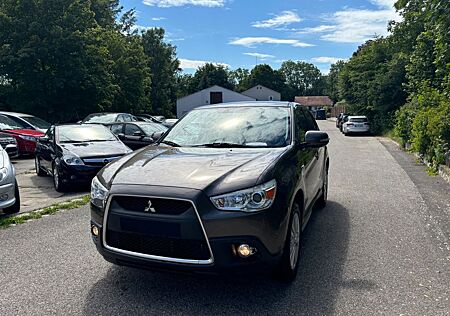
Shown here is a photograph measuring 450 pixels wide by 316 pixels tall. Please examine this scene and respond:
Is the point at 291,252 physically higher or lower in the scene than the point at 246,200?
lower

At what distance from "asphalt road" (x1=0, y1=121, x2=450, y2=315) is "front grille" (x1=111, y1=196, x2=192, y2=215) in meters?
0.57

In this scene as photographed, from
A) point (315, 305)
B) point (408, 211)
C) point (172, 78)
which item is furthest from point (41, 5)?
point (172, 78)

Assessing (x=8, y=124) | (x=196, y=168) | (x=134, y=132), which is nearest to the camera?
(x=196, y=168)

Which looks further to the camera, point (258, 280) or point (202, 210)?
point (258, 280)

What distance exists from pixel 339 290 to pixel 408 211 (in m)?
3.40

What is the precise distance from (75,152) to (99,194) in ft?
17.5

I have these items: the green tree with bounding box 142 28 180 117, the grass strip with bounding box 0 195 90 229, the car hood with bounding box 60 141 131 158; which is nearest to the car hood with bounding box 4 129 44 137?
the car hood with bounding box 60 141 131 158

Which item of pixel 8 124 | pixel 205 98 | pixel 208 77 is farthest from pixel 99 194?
pixel 208 77

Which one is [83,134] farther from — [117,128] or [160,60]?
[160,60]

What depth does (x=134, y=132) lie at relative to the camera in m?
14.1

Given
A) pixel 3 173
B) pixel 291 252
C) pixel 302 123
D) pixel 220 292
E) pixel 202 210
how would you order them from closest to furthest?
pixel 202 210 < pixel 220 292 < pixel 291 252 < pixel 302 123 < pixel 3 173

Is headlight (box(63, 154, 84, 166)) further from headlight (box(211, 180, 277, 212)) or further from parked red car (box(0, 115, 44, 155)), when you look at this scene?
parked red car (box(0, 115, 44, 155))

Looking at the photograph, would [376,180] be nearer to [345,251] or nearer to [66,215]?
[345,251]

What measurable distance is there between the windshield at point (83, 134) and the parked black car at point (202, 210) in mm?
5792
